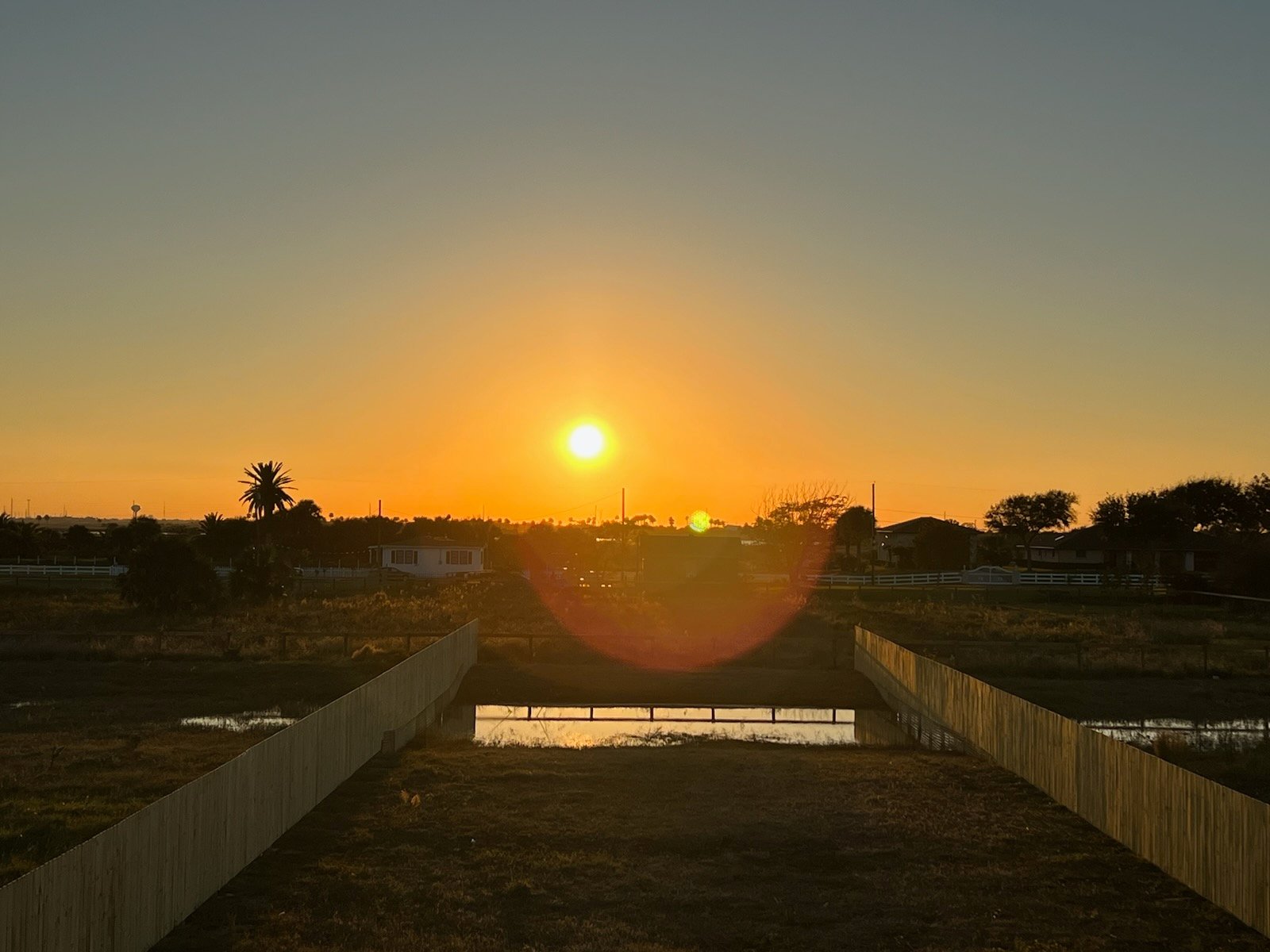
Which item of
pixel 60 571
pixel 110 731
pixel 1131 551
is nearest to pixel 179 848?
pixel 110 731

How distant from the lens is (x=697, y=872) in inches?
537

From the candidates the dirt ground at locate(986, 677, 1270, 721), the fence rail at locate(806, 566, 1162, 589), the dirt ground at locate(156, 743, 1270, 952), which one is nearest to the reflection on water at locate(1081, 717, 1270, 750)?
the dirt ground at locate(986, 677, 1270, 721)

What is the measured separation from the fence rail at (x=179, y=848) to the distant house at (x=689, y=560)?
57537mm

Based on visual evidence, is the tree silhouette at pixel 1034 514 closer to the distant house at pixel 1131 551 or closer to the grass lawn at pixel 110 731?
the distant house at pixel 1131 551

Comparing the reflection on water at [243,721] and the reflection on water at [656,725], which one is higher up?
the reflection on water at [243,721]

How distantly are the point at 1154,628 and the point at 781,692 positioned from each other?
22.7 meters

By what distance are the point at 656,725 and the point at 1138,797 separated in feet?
45.6

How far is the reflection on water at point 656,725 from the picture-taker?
80.3ft

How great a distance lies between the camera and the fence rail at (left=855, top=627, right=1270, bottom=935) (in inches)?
438

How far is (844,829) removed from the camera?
1568 centimetres

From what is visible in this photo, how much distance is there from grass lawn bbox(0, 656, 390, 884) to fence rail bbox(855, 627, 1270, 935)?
11232 millimetres

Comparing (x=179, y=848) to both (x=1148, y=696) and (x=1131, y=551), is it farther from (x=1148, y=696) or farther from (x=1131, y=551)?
(x=1131, y=551)

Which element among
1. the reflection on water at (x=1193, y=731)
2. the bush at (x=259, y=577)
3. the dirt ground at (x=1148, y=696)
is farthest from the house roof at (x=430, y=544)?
the reflection on water at (x=1193, y=731)

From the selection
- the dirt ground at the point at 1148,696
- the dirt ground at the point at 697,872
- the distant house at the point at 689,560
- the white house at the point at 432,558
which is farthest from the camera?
the white house at the point at 432,558
